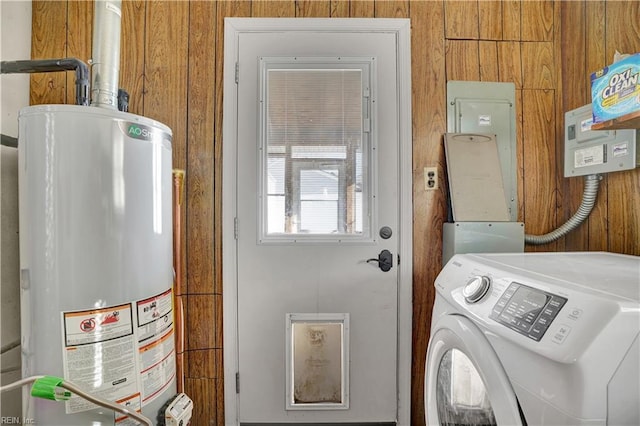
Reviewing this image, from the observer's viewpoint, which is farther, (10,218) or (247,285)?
(247,285)

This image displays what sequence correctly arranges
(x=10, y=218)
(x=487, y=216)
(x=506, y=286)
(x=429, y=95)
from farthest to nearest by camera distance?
(x=429, y=95) < (x=487, y=216) < (x=10, y=218) < (x=506, y=286)

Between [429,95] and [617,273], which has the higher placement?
[429,95]

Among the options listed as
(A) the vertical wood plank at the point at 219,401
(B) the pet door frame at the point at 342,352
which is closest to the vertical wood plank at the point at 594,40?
(B) the pet door frame at the point at 342,352

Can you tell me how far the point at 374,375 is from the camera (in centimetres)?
135

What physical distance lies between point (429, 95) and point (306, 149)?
0.65 metres

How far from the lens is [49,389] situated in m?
0.72

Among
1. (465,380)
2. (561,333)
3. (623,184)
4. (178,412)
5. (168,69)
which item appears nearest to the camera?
(561,333)

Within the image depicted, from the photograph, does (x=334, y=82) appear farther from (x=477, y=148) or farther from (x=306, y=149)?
(x=477, y=148)

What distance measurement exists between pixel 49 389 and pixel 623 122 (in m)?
1.77

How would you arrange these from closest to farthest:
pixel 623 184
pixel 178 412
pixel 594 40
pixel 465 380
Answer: pixel 465 380 → pixel 178 412 → pixel 623 184 → pixel 594 40

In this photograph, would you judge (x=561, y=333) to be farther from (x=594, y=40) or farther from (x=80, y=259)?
(x=594, y=40)

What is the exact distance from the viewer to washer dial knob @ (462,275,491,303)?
0.77 meters

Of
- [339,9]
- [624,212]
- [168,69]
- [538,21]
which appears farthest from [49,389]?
[538,21]

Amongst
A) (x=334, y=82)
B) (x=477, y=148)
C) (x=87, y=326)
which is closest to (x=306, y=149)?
(x=334, y=82)
